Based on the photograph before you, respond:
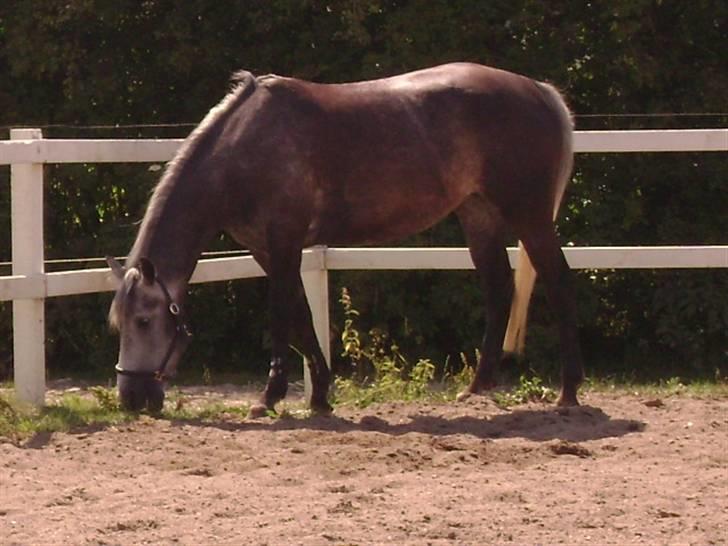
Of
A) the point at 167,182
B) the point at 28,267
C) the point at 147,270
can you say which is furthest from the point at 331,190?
the point at 28,267

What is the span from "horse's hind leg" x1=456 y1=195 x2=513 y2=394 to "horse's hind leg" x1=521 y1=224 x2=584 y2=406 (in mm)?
376

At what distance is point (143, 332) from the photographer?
701cm

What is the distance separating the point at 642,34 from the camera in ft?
39.2

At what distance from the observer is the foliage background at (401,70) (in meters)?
11.7

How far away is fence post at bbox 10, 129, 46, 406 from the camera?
7402mm

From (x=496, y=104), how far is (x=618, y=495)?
2.89 metres

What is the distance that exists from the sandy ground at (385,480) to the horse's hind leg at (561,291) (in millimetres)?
301

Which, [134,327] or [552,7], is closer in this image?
[134,327]

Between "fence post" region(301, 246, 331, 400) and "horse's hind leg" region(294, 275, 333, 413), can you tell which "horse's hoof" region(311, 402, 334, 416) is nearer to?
"horse's hind leg" region(294, 275, 333, 413)

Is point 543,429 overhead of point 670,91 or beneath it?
beneath

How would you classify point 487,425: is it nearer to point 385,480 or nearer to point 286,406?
point 286,406

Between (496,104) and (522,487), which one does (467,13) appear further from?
(522,487)

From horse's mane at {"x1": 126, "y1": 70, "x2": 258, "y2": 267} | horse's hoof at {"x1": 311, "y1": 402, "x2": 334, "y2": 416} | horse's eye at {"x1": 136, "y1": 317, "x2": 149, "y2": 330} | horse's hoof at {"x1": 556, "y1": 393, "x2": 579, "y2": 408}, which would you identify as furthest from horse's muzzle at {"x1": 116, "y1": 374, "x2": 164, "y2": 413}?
horse's hoof at {"x1": 556, "y1": 393, "x2": 579, "y2": 408}

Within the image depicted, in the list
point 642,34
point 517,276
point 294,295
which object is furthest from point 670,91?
point 294,295
